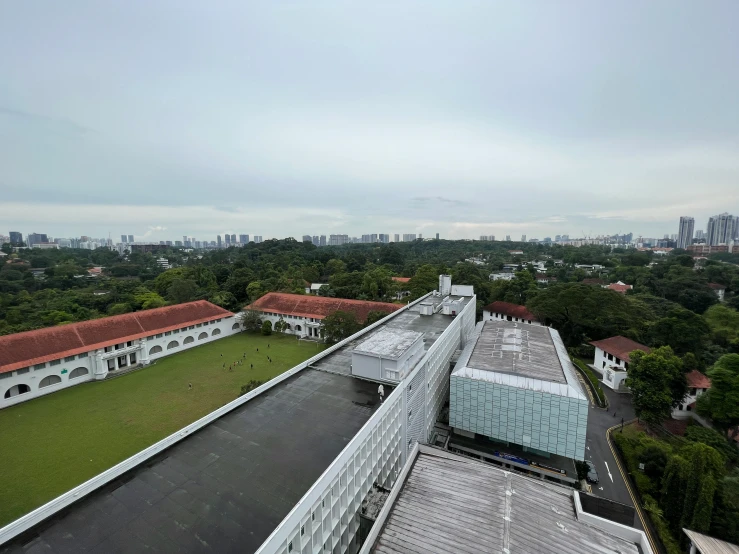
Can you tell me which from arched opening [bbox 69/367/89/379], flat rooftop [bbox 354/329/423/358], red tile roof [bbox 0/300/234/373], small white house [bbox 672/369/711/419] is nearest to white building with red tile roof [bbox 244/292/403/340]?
red tile roof [bbox 0/300/234/373]

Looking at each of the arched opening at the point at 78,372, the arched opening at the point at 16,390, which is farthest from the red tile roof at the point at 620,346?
the arched opening at the point at 16,390

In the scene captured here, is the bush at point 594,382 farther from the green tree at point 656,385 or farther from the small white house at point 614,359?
the green tree at point 656,385

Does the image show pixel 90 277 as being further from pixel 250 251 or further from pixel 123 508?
pixel 123 508

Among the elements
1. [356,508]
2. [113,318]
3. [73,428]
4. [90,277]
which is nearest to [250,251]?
[90,277]

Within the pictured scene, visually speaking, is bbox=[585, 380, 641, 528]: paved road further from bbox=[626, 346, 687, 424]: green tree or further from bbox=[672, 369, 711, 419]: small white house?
bbox=[672, 369, 711, 419]: small white house

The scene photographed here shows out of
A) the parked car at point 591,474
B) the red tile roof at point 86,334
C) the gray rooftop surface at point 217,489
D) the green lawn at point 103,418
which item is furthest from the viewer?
the red tile roof at point 86,334

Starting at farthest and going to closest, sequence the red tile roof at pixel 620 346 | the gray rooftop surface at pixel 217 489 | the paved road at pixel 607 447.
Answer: the red tile roof at pixel 620 346, the paved road at pixel 607 447, the gray rooftop surface at pixel 217 489
